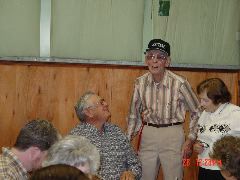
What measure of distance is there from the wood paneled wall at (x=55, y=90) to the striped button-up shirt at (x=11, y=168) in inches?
72.3

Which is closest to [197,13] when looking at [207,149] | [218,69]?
[218,69]

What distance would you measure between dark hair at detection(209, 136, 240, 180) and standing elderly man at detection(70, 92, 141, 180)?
1005 millimetres

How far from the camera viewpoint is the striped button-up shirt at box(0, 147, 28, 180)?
1.88 m

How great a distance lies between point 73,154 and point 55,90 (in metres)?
2.12

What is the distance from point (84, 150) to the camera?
5.90 feet

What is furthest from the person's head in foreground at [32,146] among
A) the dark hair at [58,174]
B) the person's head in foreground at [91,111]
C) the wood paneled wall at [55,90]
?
the wood paneled wall at [55,90]

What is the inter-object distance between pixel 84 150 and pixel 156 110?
184cm

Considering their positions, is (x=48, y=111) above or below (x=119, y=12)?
below

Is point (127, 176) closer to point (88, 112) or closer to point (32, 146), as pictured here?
point (88, 112)

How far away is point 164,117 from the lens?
355cm

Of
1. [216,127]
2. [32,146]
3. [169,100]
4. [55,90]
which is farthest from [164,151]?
[32,146]

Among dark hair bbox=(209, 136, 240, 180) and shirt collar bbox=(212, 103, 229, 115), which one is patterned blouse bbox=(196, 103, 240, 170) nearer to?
shirt collar bbox=(212, 103, 229, 115)

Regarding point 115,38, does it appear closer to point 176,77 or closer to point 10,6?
point 176,77

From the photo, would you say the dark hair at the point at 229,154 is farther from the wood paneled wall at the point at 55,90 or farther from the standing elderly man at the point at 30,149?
the wood paneled wall at the point at 55,90
